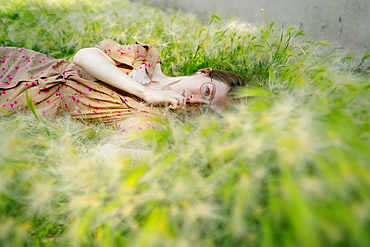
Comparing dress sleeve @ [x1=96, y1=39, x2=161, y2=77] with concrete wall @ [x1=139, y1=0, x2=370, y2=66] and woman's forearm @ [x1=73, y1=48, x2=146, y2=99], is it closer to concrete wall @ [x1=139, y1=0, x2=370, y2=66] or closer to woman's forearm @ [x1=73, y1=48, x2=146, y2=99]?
woman's forearm @ [x1=73, y1=48, x2=146, y2=99]

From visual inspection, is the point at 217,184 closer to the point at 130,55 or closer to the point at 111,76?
the point at 111,76

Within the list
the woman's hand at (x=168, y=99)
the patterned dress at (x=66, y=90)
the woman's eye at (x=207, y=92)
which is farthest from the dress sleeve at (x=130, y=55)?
the woman's eye at (x=207, y=92)

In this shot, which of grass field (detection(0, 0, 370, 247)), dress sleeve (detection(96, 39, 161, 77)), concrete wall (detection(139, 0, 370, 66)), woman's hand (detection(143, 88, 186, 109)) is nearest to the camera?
grass field (detection(0, 0, 370, 247))

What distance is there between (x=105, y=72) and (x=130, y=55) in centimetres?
37

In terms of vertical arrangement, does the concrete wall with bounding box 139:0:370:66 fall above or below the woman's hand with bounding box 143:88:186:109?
above

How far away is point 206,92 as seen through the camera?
1569 mm

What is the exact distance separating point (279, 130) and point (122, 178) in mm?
527

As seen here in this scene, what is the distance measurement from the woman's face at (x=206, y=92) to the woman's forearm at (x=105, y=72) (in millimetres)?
333

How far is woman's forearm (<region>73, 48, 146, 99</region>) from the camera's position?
156 centimetres

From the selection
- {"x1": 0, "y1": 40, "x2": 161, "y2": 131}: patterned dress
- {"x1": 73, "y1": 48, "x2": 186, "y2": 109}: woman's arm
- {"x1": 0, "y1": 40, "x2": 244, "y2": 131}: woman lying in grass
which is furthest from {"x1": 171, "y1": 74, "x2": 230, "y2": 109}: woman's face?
{"x1": 0, "y1": 40, "x2": 161, "y2": 131}: patterned dress

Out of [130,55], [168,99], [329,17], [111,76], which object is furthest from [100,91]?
[329,17]

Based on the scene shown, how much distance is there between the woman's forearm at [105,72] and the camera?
1.56 metres

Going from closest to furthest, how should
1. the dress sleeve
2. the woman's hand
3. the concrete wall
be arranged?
the woman's hand, the dress sleeve, the concrete wall

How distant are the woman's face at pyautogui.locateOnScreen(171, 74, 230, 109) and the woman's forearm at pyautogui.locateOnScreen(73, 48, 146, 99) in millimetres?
333
